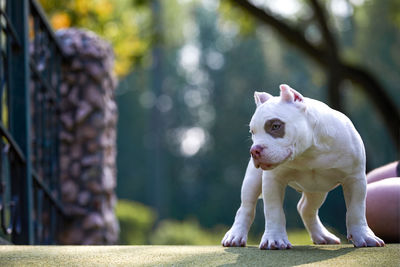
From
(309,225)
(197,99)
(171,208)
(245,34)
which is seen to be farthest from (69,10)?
(197,99)

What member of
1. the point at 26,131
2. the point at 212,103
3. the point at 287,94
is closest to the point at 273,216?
the point at 287,94

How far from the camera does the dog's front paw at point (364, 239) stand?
11.4 feet

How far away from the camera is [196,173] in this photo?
40.6 meters

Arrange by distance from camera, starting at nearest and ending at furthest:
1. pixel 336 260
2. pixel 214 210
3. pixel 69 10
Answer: pixel 336 260 → pixel 69 10 → pixel 214 210

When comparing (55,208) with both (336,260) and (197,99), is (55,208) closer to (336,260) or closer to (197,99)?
(336,260)

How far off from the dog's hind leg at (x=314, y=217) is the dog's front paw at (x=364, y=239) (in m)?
0.54

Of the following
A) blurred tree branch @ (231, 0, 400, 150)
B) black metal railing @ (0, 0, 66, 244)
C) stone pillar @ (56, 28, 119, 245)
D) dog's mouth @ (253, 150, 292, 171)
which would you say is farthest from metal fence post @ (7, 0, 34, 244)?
blurred tree branch @ (231, 0, 400, 150)

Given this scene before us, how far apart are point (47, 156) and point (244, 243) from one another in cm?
355

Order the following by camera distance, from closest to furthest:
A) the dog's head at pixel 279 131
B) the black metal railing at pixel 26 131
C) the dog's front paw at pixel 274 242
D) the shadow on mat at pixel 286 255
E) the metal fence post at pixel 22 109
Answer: the shadow on mat at pixel 286 255 → the dog's head at pixel 279 131 → the dog's front paw at pixel 274 242 → the black metal railing at pixel 26 131 → the metal fence post at pixel 22 109

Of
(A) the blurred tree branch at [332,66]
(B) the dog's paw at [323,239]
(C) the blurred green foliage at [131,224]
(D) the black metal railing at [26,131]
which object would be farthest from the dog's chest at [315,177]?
(C) the blurred green foliage at [131,224]

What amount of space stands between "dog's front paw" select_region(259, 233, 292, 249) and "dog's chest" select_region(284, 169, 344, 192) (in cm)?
33

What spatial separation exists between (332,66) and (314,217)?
7.91 meters

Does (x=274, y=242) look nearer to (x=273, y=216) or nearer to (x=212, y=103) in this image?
(x=273, y=216)

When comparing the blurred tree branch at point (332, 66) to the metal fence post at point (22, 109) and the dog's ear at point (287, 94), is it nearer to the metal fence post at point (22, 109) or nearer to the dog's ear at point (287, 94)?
the metal fence post at point (22, 109)
